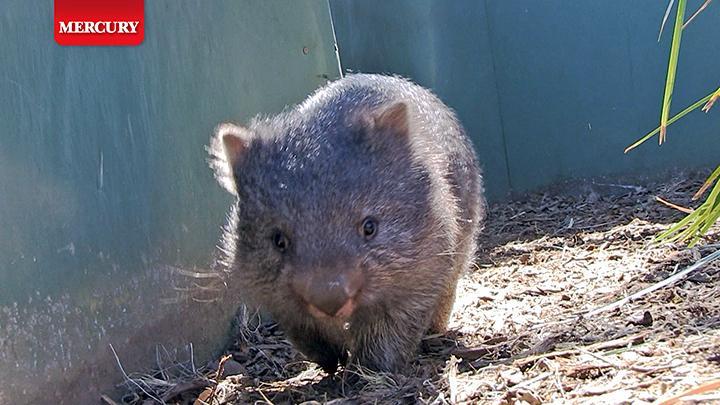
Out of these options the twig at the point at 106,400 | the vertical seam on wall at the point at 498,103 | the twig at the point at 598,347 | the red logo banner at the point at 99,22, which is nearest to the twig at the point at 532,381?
the twig at the point at 598,347

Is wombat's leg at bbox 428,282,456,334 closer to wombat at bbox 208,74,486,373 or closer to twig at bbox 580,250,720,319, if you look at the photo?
wombat at bbox 208,74,486,373

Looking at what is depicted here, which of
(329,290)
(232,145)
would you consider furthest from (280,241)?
(232,145)

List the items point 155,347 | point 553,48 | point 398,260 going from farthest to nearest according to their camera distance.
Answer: point 553,48 < point 155,347 < point 398,260

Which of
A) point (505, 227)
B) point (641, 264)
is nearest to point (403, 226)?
point (641, 264)

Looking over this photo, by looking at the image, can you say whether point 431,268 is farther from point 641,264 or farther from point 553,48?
point 553,48

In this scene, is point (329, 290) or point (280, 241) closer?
point (329, 290)

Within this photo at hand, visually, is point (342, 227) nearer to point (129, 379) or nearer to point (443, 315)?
point (129, 379)
